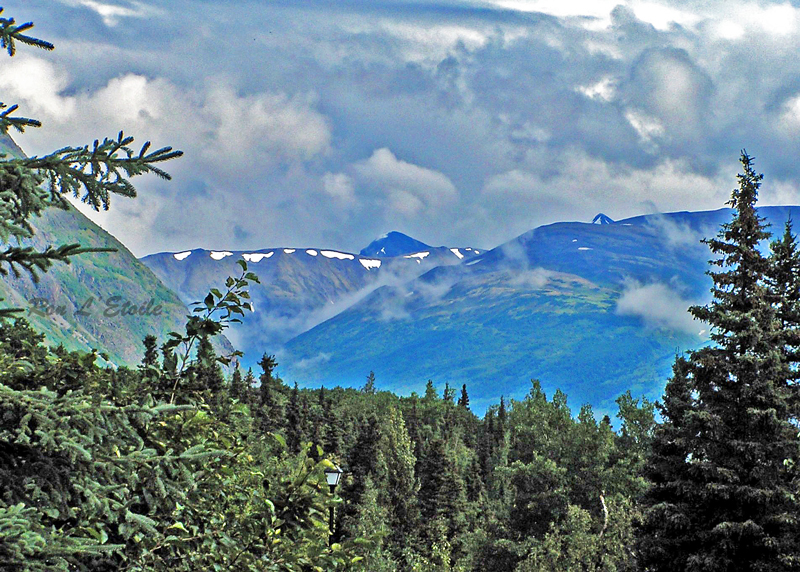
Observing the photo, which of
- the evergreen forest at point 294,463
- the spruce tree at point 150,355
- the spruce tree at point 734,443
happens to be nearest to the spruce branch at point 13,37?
the evergreen forest at point 294,463

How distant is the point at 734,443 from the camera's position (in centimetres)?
1705

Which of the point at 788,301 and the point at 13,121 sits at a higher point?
the point at 788,301

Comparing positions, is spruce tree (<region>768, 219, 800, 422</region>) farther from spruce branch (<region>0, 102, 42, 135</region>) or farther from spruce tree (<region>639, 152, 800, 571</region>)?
spruce branch (<region>0, 102, 42, 135</region>)

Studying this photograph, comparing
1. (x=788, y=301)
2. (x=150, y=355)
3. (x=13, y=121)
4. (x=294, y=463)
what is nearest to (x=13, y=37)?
(x=13, y=121)

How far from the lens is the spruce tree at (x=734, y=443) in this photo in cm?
1683

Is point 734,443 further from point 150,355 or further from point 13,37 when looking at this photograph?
point 13,37

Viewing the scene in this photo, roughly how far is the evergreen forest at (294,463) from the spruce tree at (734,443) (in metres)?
0.06

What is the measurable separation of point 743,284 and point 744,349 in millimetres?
1905

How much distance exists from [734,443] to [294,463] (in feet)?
46.1

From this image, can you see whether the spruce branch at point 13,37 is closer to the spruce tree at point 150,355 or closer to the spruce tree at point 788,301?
the spruce tree at point 150,355

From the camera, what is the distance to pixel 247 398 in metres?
68.4

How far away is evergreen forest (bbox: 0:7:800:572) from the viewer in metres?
4.07

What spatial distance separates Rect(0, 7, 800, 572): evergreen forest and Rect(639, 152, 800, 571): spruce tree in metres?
0.06

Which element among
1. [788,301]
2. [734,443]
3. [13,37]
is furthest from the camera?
[788,301]
